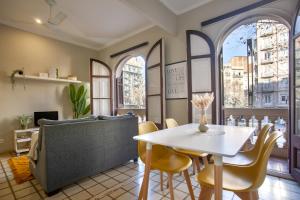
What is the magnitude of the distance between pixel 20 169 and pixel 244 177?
3.17m

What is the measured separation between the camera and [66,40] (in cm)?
466

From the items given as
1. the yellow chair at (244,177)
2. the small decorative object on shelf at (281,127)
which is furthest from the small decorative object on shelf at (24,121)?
the small decorative object on shelf at (281,127)

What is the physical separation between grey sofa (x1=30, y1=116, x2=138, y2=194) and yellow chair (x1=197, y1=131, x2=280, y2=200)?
1.57 meters

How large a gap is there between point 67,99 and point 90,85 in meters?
0.76

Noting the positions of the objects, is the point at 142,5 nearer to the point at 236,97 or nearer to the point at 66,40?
the point at 236,97

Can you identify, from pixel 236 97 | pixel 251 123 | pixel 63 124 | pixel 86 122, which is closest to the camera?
pixel 63 124

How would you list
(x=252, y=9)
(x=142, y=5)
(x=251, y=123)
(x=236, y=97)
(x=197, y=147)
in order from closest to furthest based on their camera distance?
(x=197, y=147) → (x=252, y=9) → (x=142, y=5) → (x=251, y=123) → (x=236, y=97)

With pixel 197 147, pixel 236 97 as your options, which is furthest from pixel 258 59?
pixel 197 147

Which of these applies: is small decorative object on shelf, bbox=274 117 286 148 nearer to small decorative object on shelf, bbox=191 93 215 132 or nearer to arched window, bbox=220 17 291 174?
arched window, bbox=220 17 291 174

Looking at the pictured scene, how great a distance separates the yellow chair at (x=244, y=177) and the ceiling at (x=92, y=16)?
250cm

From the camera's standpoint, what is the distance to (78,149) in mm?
2135

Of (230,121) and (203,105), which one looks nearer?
(203,105)

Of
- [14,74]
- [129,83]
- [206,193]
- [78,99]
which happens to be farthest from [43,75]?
[206,193]

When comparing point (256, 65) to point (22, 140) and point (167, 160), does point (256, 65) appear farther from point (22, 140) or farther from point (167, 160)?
point (22, 140)
